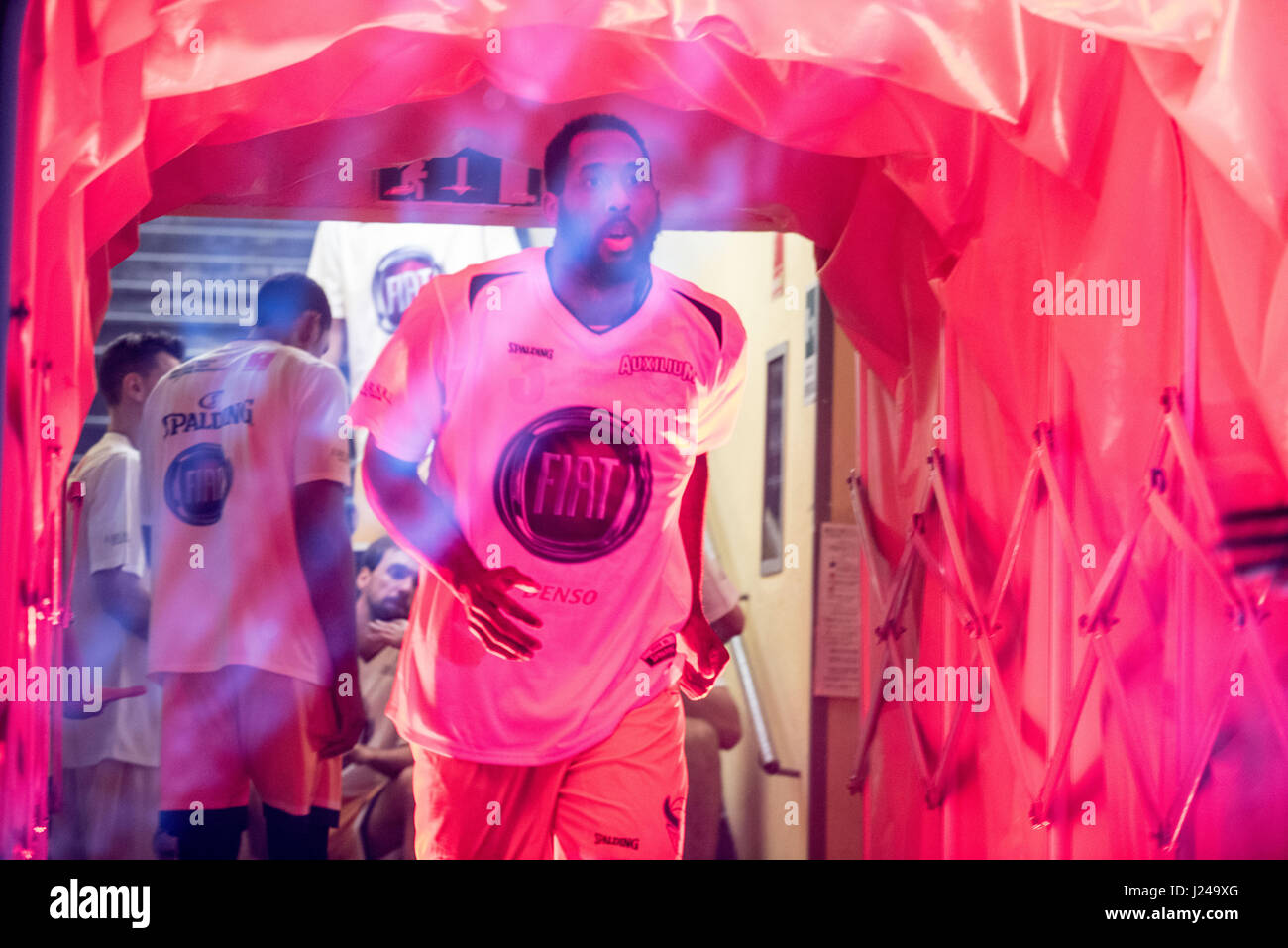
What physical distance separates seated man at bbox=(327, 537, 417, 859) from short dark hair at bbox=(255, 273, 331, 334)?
137 cm

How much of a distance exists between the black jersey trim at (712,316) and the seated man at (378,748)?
1.99m

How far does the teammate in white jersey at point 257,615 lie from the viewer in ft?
10.1

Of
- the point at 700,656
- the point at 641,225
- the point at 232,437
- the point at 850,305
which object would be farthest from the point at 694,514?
the point at 232,437

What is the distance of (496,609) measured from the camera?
238 centimetres

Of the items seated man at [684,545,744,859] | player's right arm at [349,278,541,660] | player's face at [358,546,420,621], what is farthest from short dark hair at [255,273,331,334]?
player's face at [358,546,420,621]

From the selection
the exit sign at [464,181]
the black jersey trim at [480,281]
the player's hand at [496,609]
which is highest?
the exit sign at [464,181]

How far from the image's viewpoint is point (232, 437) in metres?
3.18

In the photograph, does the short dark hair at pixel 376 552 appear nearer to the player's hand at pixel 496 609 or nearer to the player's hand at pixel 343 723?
the player's hand at pixel 343 723

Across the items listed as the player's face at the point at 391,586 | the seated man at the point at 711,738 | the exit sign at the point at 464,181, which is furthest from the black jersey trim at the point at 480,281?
the player's face at the point at 391,586

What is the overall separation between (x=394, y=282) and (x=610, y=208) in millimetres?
3193

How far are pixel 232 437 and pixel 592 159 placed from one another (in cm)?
105

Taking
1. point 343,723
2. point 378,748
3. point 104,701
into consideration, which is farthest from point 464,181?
point 378,748

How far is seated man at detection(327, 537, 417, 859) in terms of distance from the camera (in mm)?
4559

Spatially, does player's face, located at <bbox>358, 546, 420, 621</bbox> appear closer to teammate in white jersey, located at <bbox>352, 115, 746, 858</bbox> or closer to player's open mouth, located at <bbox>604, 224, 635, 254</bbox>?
teammate in white jersey, located at <bbox>352, 115, 746, 858</bbox>
